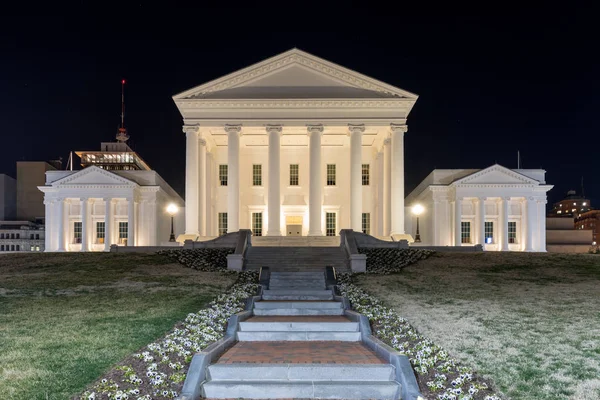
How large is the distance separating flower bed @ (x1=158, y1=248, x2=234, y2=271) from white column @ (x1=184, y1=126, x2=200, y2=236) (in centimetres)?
914

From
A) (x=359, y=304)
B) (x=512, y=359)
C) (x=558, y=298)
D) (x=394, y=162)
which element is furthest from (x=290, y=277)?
(x=394, y=162)

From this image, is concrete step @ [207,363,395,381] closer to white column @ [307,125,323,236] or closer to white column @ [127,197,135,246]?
white column @ [307,125,323,236]

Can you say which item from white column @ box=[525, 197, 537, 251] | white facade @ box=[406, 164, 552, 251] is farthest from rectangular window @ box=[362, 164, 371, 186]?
white column @ box=[525, 197, 537, 251]

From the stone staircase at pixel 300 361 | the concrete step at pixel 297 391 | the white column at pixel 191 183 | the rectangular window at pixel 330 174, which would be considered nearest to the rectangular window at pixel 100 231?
the white column at pixel 191 183

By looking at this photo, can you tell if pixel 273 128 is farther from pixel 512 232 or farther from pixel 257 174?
pixel 512 232

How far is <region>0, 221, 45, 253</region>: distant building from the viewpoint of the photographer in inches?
3563

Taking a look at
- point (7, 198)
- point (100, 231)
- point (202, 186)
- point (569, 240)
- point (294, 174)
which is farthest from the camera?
point (7, 198)

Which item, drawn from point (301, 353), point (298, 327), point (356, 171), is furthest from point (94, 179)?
point (301, 353)

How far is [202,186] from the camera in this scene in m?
41.8

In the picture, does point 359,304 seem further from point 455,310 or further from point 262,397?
point 262,397

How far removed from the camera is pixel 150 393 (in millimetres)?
8516

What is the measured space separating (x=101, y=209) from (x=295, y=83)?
23.9 m

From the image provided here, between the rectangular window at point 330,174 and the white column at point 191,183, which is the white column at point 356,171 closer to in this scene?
the rectangular window at point 330,174

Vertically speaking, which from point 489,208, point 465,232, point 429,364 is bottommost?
point 429,364
